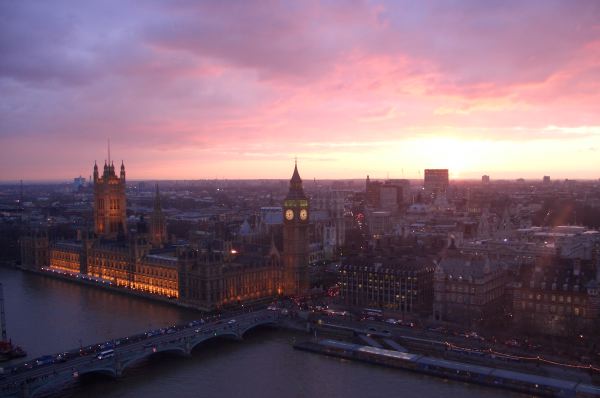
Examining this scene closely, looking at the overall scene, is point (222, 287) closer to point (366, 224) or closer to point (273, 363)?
point (273, 363)

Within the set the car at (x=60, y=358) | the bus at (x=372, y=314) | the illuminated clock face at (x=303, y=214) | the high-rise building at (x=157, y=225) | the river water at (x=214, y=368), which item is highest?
the illuminated clock face at (x=303, y=214)

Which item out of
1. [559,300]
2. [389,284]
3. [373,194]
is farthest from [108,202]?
[373,194]

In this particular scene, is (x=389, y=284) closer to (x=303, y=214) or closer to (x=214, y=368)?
(x=303, y=214)

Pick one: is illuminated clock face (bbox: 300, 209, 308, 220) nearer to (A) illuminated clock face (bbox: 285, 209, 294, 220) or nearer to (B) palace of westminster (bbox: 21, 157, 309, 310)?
(B) palace of westminster (bbox: 21, 157, 309, 310)

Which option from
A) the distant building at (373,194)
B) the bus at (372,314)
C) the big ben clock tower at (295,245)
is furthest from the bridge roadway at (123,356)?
the distant building at (373,194)

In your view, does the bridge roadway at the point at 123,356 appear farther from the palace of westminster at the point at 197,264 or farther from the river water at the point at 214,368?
the palace of westminster at the point at 197,264
